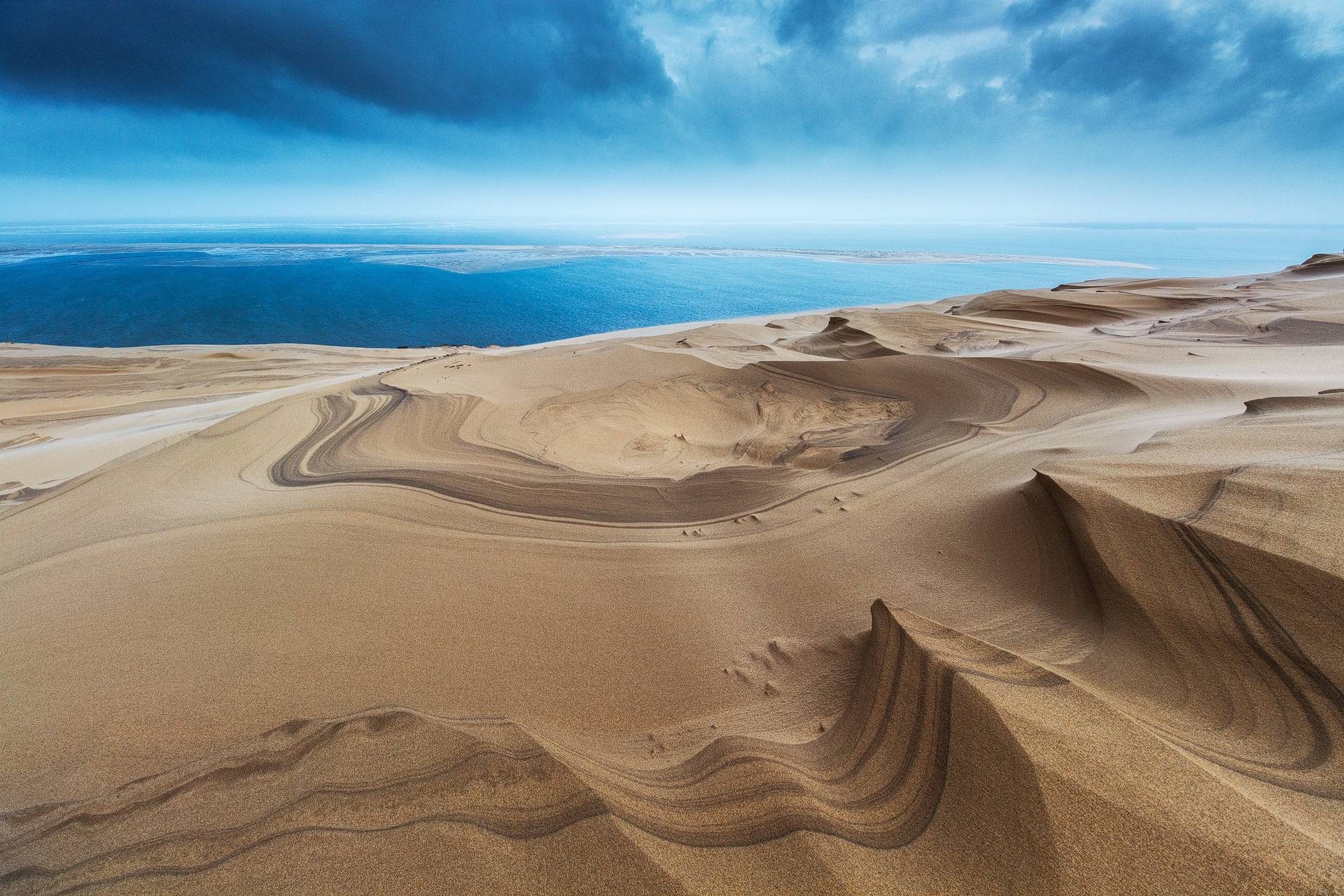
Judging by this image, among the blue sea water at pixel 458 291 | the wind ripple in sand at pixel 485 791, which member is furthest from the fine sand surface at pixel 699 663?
the blue sea water at pixel 458 291

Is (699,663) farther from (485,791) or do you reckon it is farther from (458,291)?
(458,291)

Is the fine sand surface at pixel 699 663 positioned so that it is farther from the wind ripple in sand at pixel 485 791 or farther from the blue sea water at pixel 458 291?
the blue sea water at pixel 458 291

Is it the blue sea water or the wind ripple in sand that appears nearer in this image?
the wind ripple in sand

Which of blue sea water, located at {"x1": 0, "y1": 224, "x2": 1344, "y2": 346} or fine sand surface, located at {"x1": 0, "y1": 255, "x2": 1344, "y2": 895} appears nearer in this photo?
fine sand surface, located at {"x1": 0, "y1": 255, "x2": 1344, "y2": 895}

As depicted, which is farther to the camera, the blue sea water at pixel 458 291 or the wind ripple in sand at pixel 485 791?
the blue sea water at pixel 458 291

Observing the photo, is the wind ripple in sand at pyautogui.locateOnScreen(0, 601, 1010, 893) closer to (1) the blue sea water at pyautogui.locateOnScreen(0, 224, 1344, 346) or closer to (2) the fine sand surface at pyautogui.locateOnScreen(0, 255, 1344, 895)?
(2) the fine sand surface at pyautogui.locateOnScreen(0, 255, 1344, 895)

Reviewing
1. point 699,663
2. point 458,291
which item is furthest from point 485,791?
point 458,291

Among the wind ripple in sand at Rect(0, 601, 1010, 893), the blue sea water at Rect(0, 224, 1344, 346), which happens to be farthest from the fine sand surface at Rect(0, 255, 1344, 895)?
the blue sea water at Rect(0, 224, 1344, 346)

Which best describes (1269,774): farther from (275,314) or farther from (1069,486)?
(275,314)

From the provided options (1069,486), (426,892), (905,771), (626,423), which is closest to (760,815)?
(905,771)
